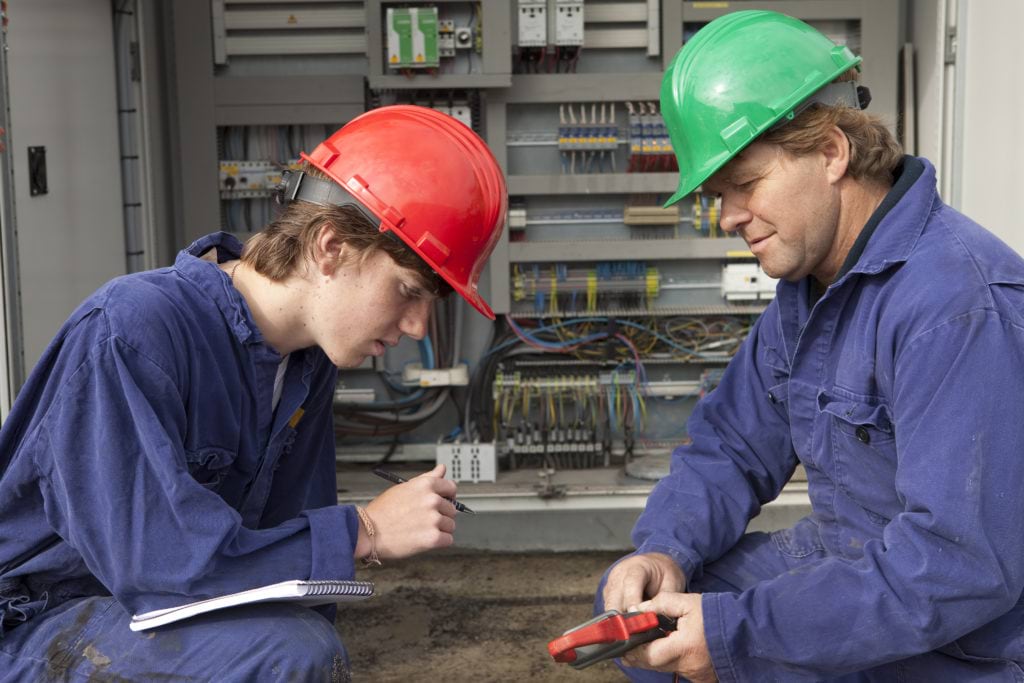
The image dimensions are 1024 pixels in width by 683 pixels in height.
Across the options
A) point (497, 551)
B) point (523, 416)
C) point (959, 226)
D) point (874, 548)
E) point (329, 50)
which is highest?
point (329, 50)

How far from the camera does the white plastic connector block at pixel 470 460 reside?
4043 mm

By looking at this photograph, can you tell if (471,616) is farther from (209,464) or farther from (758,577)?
(209,464)

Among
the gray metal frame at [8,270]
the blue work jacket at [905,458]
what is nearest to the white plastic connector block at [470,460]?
the gray metal frame at [8,270]

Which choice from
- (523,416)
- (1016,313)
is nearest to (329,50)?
(523,416)

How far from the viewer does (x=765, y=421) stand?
7.22ft

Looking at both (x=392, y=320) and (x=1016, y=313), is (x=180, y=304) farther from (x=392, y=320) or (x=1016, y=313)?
(x=1016, y=313)

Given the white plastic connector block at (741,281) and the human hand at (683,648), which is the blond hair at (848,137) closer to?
the human hand at (683,648)

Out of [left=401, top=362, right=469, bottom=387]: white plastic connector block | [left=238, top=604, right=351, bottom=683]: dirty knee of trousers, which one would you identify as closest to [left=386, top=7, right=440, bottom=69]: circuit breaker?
[left=401, top=362, right=469, bottom=387]: white plastic connector block

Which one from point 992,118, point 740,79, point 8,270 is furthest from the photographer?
point 992,118

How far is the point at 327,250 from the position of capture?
5.84ft

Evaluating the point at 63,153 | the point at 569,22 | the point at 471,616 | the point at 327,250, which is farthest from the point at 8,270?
the point at 569,22

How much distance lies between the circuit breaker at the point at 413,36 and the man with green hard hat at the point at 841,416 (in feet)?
6.91

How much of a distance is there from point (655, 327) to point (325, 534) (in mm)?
2704

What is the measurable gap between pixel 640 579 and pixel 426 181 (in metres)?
0.81
